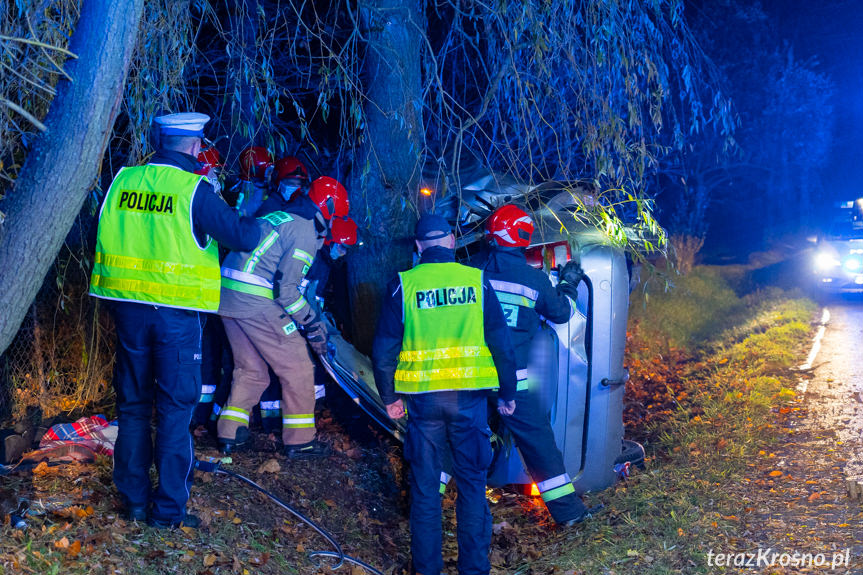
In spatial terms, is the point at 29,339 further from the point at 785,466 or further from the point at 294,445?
the point at 785,466

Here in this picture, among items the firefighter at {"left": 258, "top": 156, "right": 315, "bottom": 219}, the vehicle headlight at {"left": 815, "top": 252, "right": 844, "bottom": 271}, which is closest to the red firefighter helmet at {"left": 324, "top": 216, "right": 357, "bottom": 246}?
the firefighter at {"left": 258, "top": 156, "right": 315, "bottom": 219}

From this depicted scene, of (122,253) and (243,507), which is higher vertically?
(122,253)

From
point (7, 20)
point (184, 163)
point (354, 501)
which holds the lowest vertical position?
point (354, 501)

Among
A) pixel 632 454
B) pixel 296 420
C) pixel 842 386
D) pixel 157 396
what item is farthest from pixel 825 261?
pixel 157 396

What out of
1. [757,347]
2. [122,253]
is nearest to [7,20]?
[122,253]

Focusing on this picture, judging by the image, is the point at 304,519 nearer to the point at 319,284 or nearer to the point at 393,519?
the point at 393,519

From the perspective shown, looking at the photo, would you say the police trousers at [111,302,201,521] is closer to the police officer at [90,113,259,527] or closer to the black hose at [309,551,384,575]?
the police officer at [90,113,259,527]

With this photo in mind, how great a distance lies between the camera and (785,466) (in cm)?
582

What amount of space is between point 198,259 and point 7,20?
1.66m

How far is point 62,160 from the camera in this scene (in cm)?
357

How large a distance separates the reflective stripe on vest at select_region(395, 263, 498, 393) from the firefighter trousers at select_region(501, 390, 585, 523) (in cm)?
70

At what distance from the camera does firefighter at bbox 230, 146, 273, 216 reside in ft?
19.7

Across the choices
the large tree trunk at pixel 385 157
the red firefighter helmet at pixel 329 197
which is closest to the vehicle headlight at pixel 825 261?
the large tree trunk at pixel 385 157

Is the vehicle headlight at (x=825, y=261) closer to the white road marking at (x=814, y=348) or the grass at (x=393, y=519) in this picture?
the white road marking at (x=814, y=348)
